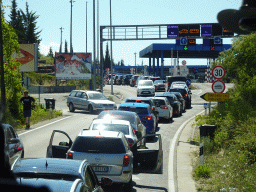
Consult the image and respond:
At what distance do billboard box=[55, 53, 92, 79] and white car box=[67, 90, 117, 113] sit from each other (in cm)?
2009

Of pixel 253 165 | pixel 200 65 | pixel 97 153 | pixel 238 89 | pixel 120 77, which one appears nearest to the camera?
pixel 97 153

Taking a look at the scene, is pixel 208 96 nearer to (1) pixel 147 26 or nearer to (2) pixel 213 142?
(2) pixel 213 142

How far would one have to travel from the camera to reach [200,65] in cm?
12125

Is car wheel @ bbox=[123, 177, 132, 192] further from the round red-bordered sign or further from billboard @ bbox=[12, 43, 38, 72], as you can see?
billboard @ bbox=[12, 43, 38, 72]

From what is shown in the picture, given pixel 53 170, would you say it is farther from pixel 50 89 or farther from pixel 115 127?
pixel 50 89

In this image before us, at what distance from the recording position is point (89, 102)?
3072 cm

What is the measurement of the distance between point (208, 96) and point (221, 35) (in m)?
29.7

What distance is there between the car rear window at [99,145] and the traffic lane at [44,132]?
5167 mm

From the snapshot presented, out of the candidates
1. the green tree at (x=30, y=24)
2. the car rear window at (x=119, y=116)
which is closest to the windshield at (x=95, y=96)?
the car rear window at (x=119, y=116)

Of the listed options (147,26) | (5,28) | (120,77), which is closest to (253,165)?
(5,28)

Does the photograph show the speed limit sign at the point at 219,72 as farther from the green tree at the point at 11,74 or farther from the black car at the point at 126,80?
the black car at the point at 126,80

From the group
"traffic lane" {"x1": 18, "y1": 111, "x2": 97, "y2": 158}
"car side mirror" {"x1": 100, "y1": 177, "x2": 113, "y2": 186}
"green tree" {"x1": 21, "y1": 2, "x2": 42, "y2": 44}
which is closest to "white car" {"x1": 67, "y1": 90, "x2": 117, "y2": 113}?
"traffic lane" {"x1": 18, "y1": 111, "x2": 97, "y2": 158}

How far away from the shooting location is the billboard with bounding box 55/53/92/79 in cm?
5247

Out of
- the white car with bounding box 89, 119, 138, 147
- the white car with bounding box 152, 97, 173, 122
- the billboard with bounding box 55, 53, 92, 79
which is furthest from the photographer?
the billboard with bounding box 55, 53, 92, 79
